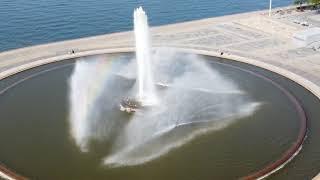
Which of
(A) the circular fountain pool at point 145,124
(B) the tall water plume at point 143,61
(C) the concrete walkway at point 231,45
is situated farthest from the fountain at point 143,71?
(C) the concrete walkway at point 231,45

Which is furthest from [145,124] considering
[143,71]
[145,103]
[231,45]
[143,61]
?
[231,45]

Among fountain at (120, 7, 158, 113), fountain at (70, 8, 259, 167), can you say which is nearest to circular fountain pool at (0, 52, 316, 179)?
fountain at (70, 8, 259, 167)

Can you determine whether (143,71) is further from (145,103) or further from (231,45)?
(231,45)

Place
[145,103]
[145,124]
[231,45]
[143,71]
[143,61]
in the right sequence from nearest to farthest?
[145,124]
[145,103]
[143,71]
[143,61]
[231,45]

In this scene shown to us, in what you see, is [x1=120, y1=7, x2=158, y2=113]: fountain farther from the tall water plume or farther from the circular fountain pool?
the circular fountain pool

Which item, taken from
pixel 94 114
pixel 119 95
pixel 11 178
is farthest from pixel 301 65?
pixel 11 178
